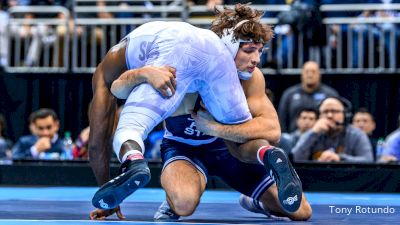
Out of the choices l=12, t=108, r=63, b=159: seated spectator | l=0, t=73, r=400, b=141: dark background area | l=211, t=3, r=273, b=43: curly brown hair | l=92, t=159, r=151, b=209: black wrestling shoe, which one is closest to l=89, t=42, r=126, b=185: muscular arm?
l=211, t=3, r=273, b=43: curly brown hair

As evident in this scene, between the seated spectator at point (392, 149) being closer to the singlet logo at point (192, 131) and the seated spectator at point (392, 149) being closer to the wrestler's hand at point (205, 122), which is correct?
the singlet logo at point (192, 131)

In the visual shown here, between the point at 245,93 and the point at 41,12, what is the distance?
7.25m

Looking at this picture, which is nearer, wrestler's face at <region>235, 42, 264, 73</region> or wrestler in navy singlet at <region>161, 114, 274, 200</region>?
wrestler's face at <region>235, 42, 264, 73</region>

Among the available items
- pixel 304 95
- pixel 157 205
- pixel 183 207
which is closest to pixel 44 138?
pixel 304 95

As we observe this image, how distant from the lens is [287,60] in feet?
39.0

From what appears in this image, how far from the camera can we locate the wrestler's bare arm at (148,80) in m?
5.01

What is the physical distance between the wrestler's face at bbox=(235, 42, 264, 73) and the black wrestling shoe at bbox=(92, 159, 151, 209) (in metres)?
1.11

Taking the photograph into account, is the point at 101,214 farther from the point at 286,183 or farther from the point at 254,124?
the point at 286,183

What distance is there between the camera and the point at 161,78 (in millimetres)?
5000

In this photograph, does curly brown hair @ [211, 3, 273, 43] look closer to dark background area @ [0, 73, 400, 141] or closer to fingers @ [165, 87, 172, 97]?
fingers @ [165, 87, 172, 97]

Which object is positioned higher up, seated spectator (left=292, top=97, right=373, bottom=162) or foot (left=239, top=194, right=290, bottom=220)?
foot (left=239, top=194, right=290, bottom=220)

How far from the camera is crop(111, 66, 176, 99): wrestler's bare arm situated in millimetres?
5012

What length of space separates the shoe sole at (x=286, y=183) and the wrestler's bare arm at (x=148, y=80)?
26.4 inches

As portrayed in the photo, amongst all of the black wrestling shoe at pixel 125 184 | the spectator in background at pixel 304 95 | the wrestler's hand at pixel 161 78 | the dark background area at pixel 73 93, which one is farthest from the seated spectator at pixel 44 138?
the black wrestling shoe at pixel 125 184
